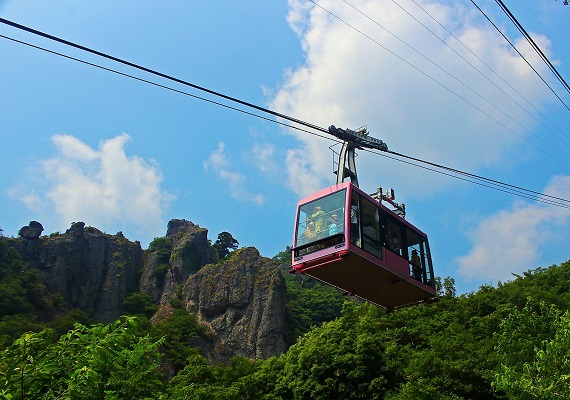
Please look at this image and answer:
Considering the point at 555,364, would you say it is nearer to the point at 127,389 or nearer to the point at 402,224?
the point at 402,224

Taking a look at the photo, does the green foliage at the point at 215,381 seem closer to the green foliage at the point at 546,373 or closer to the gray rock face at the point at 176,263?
the green foliage at the point at 546,373

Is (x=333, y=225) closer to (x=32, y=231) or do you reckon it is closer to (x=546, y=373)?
(x=546, y=373)

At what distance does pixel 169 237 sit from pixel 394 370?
66.3 meters

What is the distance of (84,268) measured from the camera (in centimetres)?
7231

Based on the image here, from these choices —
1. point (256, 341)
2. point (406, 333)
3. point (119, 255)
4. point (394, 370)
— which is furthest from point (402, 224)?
point (119, 255)

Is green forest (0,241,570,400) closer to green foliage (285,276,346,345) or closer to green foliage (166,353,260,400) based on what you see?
green foliage (166,353,260,400)

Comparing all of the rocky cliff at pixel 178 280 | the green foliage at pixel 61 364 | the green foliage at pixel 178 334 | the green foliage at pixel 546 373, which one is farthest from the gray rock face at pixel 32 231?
the green foliage at pixel 61 364

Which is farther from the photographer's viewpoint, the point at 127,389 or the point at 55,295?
the point at 55,295

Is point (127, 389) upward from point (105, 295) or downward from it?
downward

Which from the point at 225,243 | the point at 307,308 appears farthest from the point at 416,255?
the point at 225,243

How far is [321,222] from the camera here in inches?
542

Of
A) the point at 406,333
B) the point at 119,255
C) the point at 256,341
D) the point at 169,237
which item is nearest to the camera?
the point at 406,333

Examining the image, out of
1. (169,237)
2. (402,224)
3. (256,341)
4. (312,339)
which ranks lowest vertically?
(402,224)

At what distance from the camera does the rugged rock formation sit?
6956 cm
